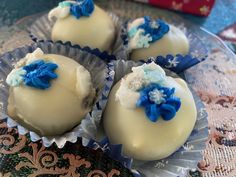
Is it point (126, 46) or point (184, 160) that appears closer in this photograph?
point (184, 160)

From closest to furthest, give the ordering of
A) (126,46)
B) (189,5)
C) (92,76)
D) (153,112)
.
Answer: (153,112), (92,76), (126,46), (189,5)

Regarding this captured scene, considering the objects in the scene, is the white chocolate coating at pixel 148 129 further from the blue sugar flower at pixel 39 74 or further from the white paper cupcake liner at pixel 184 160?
the blue sugar flower at pixel 39 74

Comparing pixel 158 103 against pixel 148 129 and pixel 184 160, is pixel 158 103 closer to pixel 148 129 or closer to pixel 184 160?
pixel 148 129

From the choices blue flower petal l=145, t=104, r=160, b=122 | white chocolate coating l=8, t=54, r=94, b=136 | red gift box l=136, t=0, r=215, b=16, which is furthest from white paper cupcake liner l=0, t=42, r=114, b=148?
red gift box l=136, t=0, r=215, b=16

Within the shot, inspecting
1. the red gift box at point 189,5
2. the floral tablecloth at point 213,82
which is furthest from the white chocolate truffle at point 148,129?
the red gift box at point 189,5

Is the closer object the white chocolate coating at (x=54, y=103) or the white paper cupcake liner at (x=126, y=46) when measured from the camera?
the white chocolate coating at (x=54, y=103)

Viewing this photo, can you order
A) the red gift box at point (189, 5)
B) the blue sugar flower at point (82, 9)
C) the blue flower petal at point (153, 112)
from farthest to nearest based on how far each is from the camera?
the red gift box at point (189, 5) → the blue sugar flower at point (82, 9) → the blue flower petal at point (153, 112)

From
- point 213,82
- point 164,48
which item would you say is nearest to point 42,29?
point 164,48

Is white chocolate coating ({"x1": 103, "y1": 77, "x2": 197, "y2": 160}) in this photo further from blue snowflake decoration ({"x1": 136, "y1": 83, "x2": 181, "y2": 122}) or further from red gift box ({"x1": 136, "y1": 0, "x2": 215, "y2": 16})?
red gift box ({"x1": 136, "y1": 0, "x2": 215, "y2": 16})
